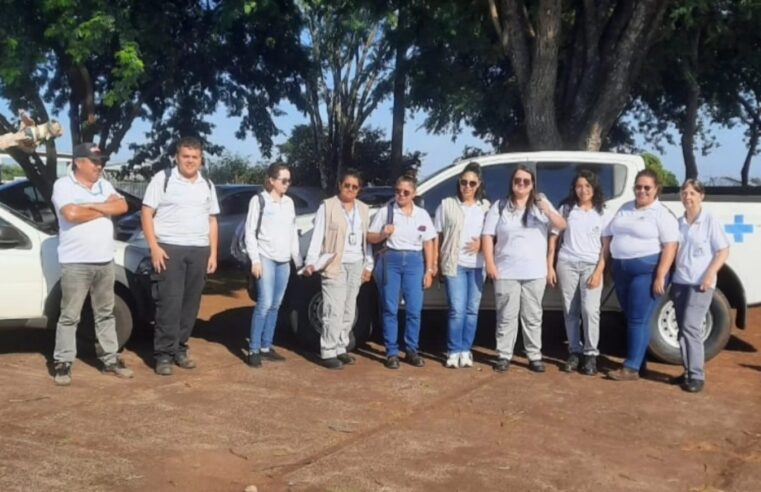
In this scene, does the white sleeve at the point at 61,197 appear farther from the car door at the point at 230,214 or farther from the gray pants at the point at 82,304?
the car door at the point at 230,214

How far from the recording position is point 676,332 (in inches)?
328

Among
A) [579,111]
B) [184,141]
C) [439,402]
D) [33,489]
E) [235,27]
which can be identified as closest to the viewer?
[33,489]

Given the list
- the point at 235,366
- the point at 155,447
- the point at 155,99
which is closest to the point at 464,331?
the point at 235,366

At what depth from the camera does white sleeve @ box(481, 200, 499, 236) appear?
777 centimetres

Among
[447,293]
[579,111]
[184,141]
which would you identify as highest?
[579,111]

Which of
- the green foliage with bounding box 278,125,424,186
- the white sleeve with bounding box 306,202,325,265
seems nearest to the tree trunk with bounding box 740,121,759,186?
the green foliage with bounding box 278,125,424,186

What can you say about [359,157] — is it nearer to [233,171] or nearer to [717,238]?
[233,171]

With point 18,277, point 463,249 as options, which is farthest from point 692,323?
point 18,277

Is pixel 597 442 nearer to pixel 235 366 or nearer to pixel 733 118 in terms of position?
pixel 235 366

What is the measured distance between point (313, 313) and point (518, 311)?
6.46 feet

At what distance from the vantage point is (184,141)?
7383mm

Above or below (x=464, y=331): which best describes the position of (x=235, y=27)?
above

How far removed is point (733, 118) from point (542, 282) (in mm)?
22011

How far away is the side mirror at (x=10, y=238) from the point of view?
781 cm
